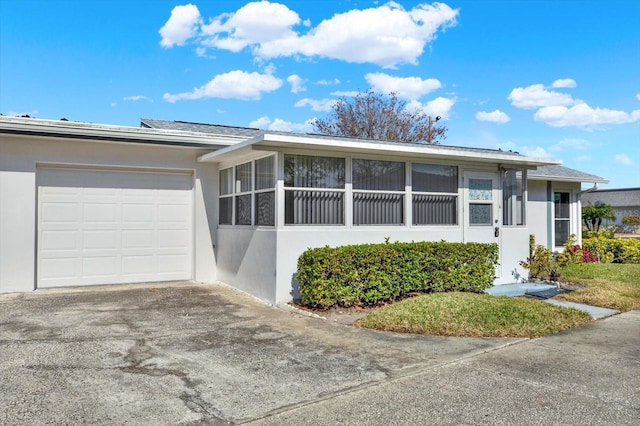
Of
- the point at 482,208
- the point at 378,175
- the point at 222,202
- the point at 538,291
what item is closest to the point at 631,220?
the point at 482,208

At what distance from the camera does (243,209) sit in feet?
30.9

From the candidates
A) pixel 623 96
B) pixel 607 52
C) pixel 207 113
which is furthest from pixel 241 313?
pixel 207 113

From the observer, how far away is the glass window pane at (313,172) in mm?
8203

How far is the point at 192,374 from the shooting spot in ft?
14.9

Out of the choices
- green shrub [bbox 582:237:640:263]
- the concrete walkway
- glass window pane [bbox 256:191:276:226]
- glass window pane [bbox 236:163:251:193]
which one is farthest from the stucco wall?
green shrub [bbox 582:237:640:263]

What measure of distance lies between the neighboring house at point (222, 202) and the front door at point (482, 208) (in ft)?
0.08

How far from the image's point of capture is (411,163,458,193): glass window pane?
947cm

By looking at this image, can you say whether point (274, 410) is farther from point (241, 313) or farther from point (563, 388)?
point (241, 313)

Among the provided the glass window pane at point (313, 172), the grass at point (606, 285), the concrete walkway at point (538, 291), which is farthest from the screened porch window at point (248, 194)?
the grass at point (606, 285)

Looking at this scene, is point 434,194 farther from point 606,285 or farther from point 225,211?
point 225,211

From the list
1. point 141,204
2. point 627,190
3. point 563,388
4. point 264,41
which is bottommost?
point 563,388

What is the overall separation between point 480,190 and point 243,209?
494 centimetres

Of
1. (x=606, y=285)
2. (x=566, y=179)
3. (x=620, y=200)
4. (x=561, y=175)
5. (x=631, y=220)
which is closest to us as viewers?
(x=606, y=285)

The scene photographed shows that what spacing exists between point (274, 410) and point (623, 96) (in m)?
15.1
